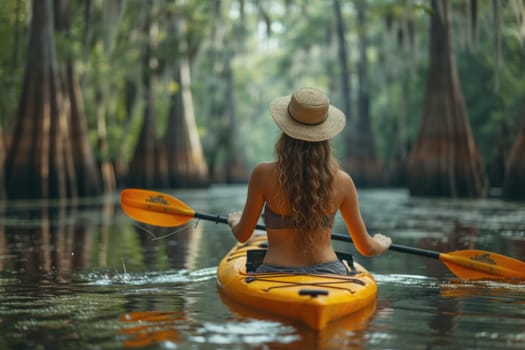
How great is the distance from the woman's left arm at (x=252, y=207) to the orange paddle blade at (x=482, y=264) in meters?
2.27

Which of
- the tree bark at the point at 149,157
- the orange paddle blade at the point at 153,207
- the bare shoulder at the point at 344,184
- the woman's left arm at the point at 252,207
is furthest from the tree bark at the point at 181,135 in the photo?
the bare shoulder at the point at 344,184

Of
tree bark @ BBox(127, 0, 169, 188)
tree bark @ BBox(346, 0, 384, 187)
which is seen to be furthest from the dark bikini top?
tree bark @ BBox(346, 0, 384, 187)

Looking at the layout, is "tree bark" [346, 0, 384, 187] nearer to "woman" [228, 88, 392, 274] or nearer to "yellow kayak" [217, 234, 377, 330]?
"yellow kayak" [217, 234, 377, 330]

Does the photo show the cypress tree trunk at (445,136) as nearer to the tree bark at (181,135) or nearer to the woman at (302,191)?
the tree bark at (181,135)

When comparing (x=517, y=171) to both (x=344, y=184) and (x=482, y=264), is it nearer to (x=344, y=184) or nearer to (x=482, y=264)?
(x=482, y=264)

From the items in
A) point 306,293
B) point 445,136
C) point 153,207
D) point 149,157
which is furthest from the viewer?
point 149,157

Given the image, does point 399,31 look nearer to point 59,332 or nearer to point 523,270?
point 523,270

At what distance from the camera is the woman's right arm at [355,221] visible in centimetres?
A: 602

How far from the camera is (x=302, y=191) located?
5848 millimetres

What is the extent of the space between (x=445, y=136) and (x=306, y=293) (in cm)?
1865

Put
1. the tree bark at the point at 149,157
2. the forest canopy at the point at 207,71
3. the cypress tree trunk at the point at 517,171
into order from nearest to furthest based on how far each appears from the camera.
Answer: the cypress tree trunk at the point at 517,171
the forest canopy at the point at 207,71
the tree bark at the point at 149,157

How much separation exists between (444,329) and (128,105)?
29.3 meters

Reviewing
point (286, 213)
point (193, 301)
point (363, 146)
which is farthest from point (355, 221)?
point (363, 146)

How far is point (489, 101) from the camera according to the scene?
36.7 metres
